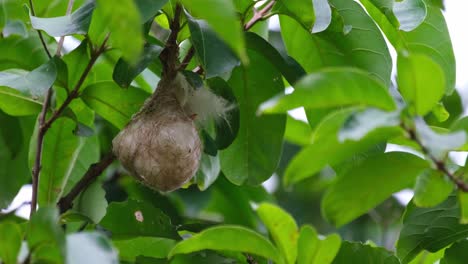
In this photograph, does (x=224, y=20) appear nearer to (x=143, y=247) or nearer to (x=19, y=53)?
(x=143, y=247)

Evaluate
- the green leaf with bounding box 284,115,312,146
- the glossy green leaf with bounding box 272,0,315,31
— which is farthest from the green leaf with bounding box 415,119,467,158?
the green leaf with bounding box 284,115,312,146

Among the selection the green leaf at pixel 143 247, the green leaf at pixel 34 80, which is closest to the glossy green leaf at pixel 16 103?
the green leaf at pixel 34 80

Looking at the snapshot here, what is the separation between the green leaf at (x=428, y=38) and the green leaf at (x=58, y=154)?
69 centimetres

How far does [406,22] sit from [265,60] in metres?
0.30

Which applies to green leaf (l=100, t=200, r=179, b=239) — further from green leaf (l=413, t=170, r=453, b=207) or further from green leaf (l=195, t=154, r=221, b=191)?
green leaf (l=413, t=170, r=453, b=207)

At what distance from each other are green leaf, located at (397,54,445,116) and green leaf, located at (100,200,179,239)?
69cm

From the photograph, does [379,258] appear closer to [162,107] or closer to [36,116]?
A: [162,107]

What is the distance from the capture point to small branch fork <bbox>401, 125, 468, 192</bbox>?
1.07 m

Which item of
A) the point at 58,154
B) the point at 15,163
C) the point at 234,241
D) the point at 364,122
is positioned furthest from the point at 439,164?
the point at 15,163

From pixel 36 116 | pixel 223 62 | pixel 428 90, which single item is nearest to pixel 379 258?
pixel 223 62

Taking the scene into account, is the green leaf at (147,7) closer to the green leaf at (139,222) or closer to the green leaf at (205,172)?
the green leaf at (139,222)

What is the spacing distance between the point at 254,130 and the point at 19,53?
520 millimetres

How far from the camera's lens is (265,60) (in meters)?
1.72

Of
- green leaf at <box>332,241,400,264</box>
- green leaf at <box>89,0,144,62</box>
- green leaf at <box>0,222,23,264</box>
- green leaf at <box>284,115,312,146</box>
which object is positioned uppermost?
green leaf at <box>89,0,144,62</box>
